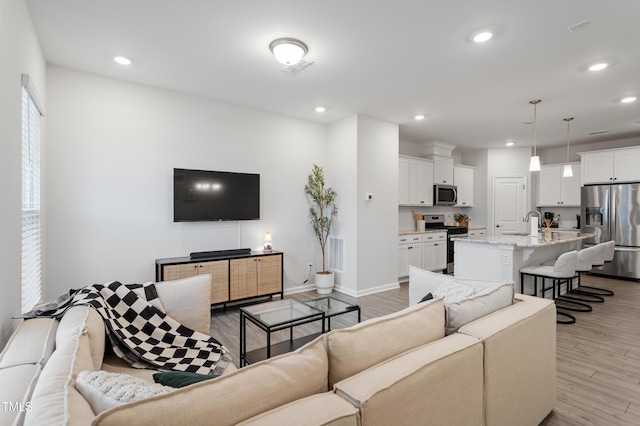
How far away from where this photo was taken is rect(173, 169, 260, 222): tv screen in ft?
12.8

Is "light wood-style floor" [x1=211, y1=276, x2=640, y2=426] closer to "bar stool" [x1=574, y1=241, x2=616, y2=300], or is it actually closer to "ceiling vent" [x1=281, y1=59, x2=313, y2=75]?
"bar stool" [x1=574, y1=241, x2=616, y2=300]

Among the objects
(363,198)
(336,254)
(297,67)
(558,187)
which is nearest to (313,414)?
(297,67)

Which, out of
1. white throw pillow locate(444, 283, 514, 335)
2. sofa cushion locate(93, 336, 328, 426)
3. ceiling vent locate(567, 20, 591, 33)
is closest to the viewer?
sofa cushion locate(93, 336, 328, 426)

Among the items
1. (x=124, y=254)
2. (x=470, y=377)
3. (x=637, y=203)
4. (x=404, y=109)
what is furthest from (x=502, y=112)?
(x=124, y=254)

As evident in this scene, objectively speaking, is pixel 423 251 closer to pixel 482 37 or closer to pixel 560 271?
pixel 560 271

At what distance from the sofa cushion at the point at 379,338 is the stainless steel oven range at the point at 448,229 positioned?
540 centimetres

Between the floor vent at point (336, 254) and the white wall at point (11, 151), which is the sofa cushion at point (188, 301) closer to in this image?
the white wall at point (11, 151)

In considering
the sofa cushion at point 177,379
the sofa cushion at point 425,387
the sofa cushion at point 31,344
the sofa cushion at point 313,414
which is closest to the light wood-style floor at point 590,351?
the sofa cushion at point 425,387

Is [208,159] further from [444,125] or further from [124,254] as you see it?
[444,125]

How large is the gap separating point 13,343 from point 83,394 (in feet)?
2.82

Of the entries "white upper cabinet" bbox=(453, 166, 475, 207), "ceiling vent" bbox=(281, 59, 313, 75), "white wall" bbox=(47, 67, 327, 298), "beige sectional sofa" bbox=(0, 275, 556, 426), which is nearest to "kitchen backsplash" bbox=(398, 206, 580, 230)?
"white upper cabinet" bbox=(453, 166, 475, 207)

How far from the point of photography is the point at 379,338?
1.26m

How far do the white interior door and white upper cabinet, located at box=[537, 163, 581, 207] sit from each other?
412mm

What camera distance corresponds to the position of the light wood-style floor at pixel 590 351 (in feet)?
6.75
